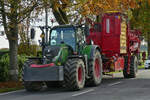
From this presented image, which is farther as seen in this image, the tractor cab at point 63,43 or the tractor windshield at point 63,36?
the tractor windshield at point 63,36

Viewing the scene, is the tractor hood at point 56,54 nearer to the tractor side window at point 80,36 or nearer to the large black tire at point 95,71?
the tractor side window at point 80,36

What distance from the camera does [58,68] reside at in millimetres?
15031

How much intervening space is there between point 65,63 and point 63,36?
76.4 inches

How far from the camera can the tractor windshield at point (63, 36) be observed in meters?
17.0

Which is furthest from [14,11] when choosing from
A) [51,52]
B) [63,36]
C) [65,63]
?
[65,63]

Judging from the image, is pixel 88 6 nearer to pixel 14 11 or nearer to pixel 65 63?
pixel 14 11

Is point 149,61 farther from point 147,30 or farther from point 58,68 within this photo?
point 58,68

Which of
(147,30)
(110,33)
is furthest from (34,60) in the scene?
(147,30)

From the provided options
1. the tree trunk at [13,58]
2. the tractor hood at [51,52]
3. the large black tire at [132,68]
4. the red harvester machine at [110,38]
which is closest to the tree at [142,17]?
the large black tire at [132,68]

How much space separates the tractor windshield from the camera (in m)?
17.0

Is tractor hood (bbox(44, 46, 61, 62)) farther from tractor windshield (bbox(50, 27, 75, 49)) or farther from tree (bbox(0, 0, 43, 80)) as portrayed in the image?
tree (bbox(0, 0, 43, 80))

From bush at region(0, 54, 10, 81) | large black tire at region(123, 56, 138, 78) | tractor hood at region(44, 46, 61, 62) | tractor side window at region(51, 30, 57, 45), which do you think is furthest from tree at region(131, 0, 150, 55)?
tractor hood at region(44, 46, 61, 62)

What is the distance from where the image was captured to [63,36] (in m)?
17.1

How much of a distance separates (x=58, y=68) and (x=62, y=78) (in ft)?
1.37
